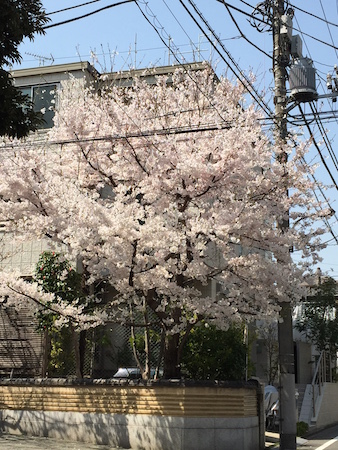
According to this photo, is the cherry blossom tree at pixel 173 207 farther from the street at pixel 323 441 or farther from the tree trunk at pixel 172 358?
the street at pixel 323 441

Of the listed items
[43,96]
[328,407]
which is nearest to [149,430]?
[328,407]

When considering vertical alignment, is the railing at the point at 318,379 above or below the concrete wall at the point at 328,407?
above

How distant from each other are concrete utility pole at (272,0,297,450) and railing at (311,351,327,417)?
868 cm

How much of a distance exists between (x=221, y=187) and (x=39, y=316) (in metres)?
6.31

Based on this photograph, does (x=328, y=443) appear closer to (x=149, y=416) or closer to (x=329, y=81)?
(x=149, y=416)

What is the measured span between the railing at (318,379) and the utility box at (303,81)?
11.5 meters

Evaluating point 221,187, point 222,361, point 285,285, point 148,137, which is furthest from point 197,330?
point 148,137

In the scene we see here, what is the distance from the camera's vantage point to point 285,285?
1236 centimetres

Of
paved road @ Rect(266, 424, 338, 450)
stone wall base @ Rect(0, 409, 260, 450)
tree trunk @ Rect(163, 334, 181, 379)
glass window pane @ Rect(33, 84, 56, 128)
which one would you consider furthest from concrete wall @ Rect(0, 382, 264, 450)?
glass window pane @ Rect(33, 84, 56, 128)

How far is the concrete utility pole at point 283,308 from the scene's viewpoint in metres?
12.4

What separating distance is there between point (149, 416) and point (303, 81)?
28.4 feet

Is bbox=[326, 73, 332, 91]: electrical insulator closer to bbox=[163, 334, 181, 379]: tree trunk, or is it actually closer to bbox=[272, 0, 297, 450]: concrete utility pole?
bbox=[272, 0, 297, 450]: concrete utility pole

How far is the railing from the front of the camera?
20756 millimetres

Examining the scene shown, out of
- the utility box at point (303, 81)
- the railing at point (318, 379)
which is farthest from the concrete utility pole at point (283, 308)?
the railing at point (318, 379)
